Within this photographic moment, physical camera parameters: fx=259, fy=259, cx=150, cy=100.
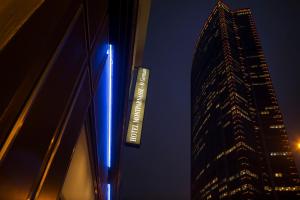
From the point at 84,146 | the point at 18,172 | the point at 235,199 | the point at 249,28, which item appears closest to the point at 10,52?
the point at 18,172

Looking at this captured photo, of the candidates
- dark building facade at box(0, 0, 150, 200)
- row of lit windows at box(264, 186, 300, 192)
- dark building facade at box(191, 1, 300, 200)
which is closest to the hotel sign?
dark building facade at box(0, 0, 150, 200)

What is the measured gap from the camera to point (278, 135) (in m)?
97.7

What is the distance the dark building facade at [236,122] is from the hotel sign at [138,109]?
261 ft

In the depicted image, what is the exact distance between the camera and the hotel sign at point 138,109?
9539 mm

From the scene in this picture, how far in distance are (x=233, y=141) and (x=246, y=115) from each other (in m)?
13.7

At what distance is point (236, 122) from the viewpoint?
94.1 m

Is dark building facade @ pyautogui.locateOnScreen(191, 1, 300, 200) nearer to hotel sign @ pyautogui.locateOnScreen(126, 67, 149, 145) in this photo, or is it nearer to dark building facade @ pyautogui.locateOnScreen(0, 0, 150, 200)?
hotel sign @ pyautogui.locateOnScreen(126, 67, 149, 145)

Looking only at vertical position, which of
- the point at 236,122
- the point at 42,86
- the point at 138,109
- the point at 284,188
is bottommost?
the point at 42,86

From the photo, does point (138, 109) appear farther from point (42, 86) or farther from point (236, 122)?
point (236, 122)

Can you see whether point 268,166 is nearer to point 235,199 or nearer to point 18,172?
point 235,199

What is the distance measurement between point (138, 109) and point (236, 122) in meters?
90.2

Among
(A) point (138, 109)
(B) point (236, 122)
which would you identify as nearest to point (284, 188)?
(B) point (236, 122)

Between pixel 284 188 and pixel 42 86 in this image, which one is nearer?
pixel 42 86

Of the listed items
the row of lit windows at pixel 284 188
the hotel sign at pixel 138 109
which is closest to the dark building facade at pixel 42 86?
the hotel sign at pixel 138 109
